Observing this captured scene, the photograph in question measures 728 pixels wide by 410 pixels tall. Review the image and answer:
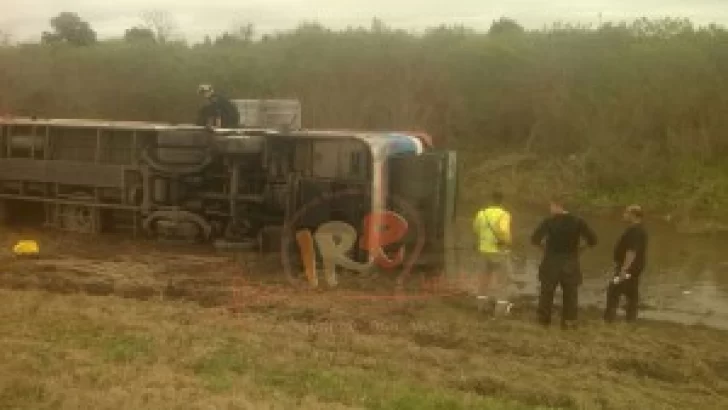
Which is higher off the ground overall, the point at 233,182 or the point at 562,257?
the point at 233,182

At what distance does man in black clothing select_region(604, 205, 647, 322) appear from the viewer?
444 inches

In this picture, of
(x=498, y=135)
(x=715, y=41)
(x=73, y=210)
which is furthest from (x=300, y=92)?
(x=73, y=210)

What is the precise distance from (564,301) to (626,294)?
3.34 feet

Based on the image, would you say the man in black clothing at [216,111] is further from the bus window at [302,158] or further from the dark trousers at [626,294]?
the dark trousers at [626,294]

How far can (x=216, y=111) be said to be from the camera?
16.1 meters

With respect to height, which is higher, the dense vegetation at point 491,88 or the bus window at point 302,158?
the dense vegetation at point 491,88

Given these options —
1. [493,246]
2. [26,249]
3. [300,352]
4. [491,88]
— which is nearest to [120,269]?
[26,249]

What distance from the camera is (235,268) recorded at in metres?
13.3

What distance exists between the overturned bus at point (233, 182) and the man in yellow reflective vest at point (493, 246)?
5.79ft

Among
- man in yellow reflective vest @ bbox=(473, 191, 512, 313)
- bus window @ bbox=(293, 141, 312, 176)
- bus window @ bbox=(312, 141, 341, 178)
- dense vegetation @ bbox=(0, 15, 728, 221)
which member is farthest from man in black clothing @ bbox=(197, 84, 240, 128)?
dense vegetation @ bbox=(0, 15, 728, 221)

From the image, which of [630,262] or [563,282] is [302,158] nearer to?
[563,282]

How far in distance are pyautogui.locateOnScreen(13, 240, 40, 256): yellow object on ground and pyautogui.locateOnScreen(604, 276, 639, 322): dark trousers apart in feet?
25.6

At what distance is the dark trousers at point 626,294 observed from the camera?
11.4 metres

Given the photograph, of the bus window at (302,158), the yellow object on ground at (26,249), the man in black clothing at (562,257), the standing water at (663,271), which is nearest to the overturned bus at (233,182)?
the bus window at (302,158)
